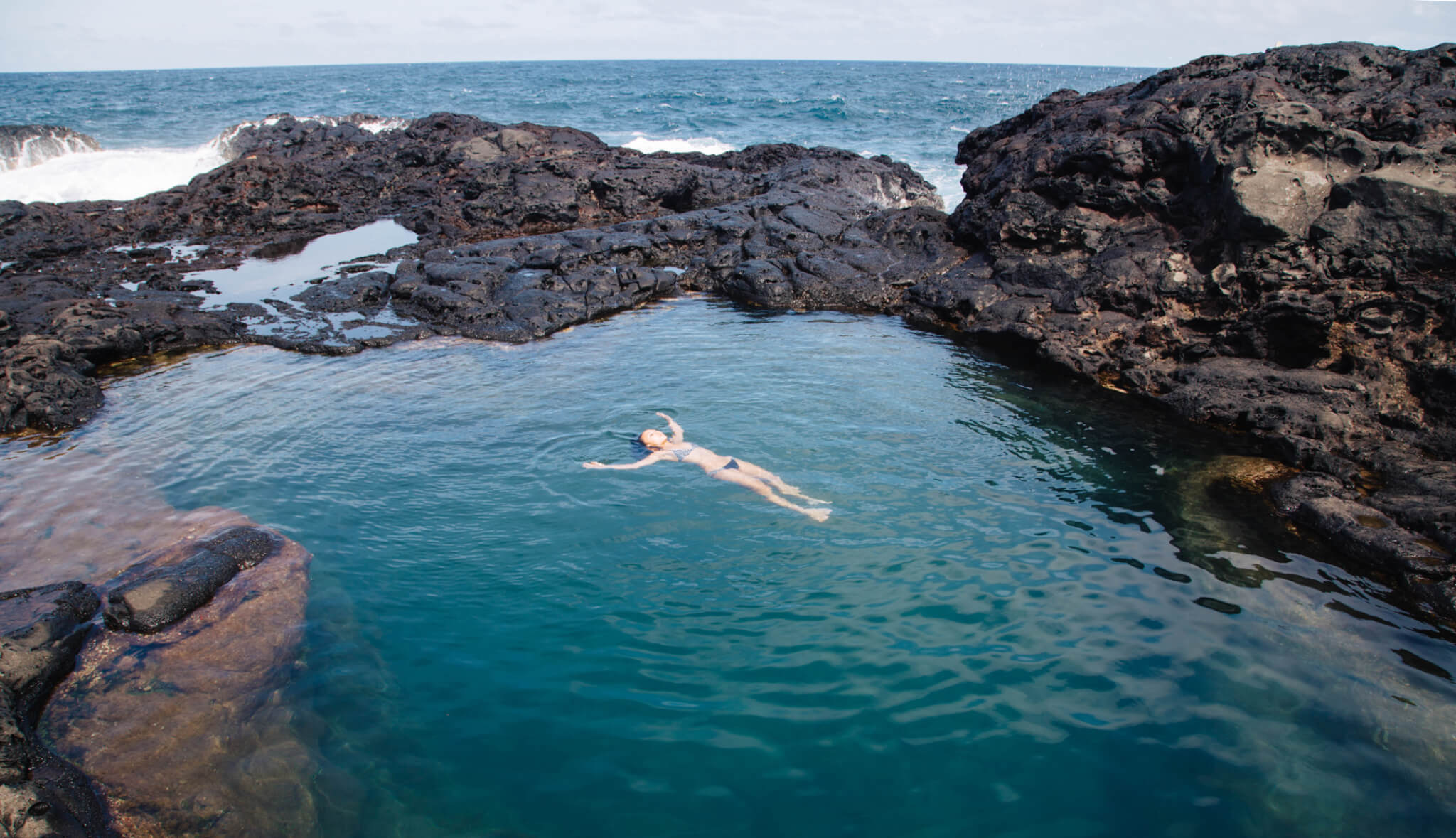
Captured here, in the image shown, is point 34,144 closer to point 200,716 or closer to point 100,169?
point 100,169

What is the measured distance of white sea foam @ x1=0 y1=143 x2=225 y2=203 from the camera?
30.9 meters

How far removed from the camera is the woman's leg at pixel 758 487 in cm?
834

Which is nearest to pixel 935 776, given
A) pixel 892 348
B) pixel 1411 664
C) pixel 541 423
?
pixel 1411 664

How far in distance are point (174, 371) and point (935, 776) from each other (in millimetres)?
14706

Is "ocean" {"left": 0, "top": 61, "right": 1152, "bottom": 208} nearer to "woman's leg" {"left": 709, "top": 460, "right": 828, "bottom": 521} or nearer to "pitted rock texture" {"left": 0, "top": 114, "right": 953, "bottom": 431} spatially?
"pitted rock texture" {"left": 0, "top": 114, "right": 953, "bottom": 431}

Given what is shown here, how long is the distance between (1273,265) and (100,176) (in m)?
42.3

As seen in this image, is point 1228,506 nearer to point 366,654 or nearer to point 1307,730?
point 1307,730

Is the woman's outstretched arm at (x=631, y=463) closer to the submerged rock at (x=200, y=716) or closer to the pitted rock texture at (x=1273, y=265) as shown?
the submerged rock at (x=200, y=716)

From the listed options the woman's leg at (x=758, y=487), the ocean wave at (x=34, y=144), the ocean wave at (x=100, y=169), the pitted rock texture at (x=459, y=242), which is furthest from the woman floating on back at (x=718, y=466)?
the ocean wave at (x=34, y=144)

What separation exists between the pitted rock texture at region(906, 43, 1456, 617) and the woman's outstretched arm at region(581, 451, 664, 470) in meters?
7.50

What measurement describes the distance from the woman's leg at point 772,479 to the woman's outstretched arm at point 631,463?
1114mm

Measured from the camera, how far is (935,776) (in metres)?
5.29

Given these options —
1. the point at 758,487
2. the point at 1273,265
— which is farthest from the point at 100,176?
the point at 1273,265

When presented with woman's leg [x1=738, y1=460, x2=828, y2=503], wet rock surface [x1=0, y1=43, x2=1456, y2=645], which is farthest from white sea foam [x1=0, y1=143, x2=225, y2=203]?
woman's leg [x1=738, y1=460, x2=828, y2=503]
